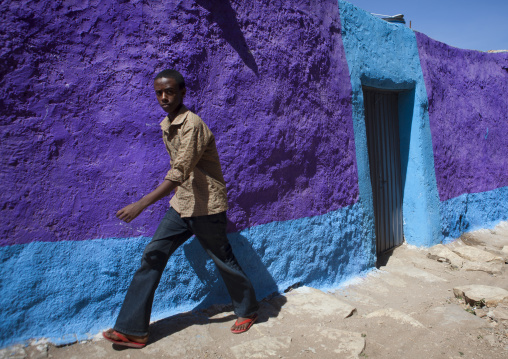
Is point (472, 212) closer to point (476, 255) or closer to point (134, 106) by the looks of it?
point (476, 255)

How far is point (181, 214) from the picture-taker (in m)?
2.42

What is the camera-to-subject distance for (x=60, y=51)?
2416 millimetres

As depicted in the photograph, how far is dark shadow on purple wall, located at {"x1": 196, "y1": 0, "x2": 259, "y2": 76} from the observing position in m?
2.93

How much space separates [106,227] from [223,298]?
1017 mm

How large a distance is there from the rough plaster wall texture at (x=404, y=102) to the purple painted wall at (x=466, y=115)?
0.89 ft

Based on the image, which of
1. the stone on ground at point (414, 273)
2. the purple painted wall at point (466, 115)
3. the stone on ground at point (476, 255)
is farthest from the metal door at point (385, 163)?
the stone on ground at point (476, 255)

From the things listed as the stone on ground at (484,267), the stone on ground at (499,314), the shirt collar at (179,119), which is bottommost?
the stone on ground at (484,267)

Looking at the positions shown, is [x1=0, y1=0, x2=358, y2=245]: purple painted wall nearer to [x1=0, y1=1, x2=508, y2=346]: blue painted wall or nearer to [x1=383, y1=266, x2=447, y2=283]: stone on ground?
[x1=0, y1=1, x2=508, y2=346]: blue painted wall

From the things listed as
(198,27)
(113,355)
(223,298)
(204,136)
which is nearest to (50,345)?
(113,355)

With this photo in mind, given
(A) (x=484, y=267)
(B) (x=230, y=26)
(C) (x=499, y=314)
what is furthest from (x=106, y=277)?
(A) (x=484, y=267)

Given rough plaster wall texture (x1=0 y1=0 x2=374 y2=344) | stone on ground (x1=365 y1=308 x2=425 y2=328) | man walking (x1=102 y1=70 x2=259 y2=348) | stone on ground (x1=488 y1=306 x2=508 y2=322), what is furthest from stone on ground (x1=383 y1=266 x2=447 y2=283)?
man walking (x1=102 y1=70 x2=259 y2=348)

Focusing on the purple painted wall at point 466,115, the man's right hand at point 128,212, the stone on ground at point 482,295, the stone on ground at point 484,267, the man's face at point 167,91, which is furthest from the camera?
the purple painted wall at point 466,115

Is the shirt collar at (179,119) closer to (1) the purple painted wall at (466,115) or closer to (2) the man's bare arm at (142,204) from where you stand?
(2) the man's bare arm at (142,204)

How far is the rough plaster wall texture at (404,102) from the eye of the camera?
4.04 meters
